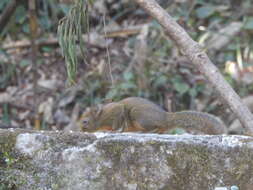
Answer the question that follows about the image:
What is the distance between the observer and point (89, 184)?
2.19 metres

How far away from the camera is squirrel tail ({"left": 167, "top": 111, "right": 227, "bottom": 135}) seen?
12.9 feet

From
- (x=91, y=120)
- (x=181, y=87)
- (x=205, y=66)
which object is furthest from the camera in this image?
(x=181, y=87)

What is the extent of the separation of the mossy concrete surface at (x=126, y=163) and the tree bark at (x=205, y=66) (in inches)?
21.8

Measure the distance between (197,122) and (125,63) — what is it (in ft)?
12.6

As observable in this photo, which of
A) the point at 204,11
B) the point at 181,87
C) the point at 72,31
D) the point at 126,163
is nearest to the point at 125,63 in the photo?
the point at 181,87

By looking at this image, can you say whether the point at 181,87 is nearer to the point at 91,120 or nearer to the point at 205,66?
the point at 91,120

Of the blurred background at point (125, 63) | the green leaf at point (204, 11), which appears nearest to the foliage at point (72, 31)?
the blurred background at point (125, 63)

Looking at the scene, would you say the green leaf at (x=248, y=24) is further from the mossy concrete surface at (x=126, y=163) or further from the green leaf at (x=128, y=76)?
the mossy concrete surface at (x=126, y=163)

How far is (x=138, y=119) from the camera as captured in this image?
4.74 meters

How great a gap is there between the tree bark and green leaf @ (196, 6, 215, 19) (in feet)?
17.7

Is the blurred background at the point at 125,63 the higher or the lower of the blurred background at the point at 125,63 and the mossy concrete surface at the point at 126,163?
the lower

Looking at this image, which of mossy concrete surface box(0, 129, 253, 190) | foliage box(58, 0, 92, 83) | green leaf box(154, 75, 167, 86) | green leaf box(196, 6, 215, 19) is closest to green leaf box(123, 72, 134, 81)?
green leaf box(154, 75, 167, 86)

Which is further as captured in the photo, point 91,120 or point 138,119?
point 91,120

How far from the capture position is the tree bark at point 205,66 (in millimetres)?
2814
